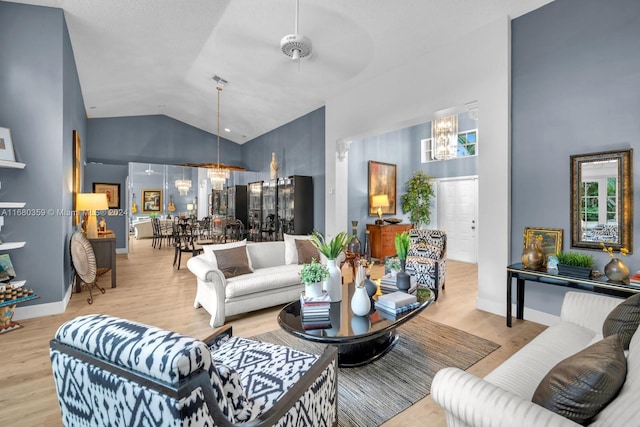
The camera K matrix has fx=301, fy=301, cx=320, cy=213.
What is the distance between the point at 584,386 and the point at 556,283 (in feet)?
7.65

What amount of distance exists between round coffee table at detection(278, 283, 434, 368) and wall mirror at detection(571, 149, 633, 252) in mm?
1743

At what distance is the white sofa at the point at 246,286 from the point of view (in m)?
3.11

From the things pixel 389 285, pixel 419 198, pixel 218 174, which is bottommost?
pixel 389 285

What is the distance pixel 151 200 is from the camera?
8.52m

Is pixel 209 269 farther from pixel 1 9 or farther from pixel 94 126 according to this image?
pixel 94 126

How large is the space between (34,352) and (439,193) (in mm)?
7429

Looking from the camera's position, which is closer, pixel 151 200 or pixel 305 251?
pixel 305 251

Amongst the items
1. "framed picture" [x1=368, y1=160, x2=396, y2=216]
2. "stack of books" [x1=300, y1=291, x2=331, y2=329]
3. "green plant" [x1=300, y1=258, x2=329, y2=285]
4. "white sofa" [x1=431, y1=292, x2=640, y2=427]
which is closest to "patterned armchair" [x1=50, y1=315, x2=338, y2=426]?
"white sofa" [x1=431, y1=292, x2=640, y2=427]

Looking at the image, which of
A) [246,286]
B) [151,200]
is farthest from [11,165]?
[151,200]

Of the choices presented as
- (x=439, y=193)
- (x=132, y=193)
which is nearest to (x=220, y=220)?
(x=132, y=193)

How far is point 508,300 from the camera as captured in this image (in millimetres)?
3174

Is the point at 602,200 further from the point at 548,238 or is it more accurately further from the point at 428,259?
the point at 428,259

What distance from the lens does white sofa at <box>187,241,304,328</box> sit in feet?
10.2

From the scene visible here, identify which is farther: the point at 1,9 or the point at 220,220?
the point at 220,220
